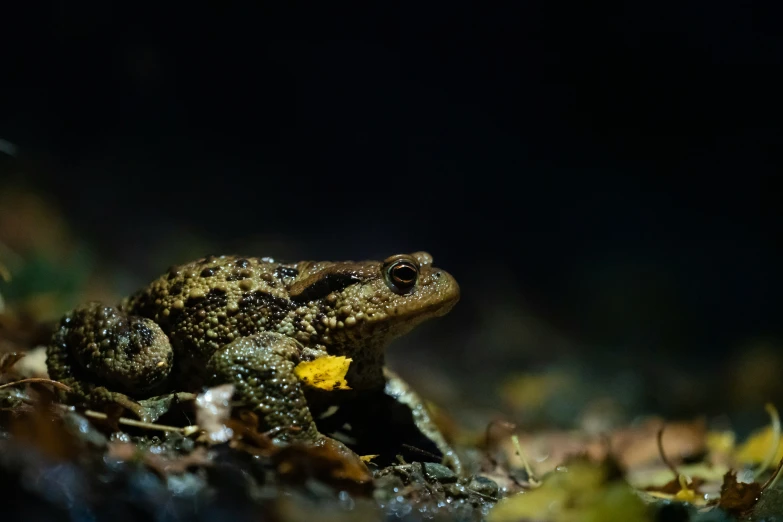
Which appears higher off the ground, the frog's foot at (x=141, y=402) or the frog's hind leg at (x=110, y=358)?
the frog's hind leg at (x=110, y=358)

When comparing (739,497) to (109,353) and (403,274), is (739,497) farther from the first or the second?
(109,353)

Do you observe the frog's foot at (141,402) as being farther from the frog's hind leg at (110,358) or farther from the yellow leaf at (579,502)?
the yellow leaf at (579,502)

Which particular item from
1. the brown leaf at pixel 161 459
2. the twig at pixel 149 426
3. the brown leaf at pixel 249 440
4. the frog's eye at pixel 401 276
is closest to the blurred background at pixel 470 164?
the frog's eye at pixel 401 276

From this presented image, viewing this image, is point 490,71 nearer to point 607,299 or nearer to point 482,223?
point 482,223

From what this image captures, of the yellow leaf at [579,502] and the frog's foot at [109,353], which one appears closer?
the yellow leaf at [579,502]

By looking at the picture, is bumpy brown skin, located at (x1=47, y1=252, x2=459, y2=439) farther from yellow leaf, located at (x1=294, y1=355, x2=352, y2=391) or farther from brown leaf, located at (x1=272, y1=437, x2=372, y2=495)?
brown leaf, located at (x1=272, y1=437, x2=372, y2=495)

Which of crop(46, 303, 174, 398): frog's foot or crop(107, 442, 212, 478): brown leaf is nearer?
crop(107, 442, 212, 478): brown leaf

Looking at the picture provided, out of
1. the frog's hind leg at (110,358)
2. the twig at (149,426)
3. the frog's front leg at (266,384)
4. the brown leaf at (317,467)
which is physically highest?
the frog's hind leg at (110,358)

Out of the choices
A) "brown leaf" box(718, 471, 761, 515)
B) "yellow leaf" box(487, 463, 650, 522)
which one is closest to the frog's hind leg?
"yellow leaf" box(487, 463, 650, 522)
